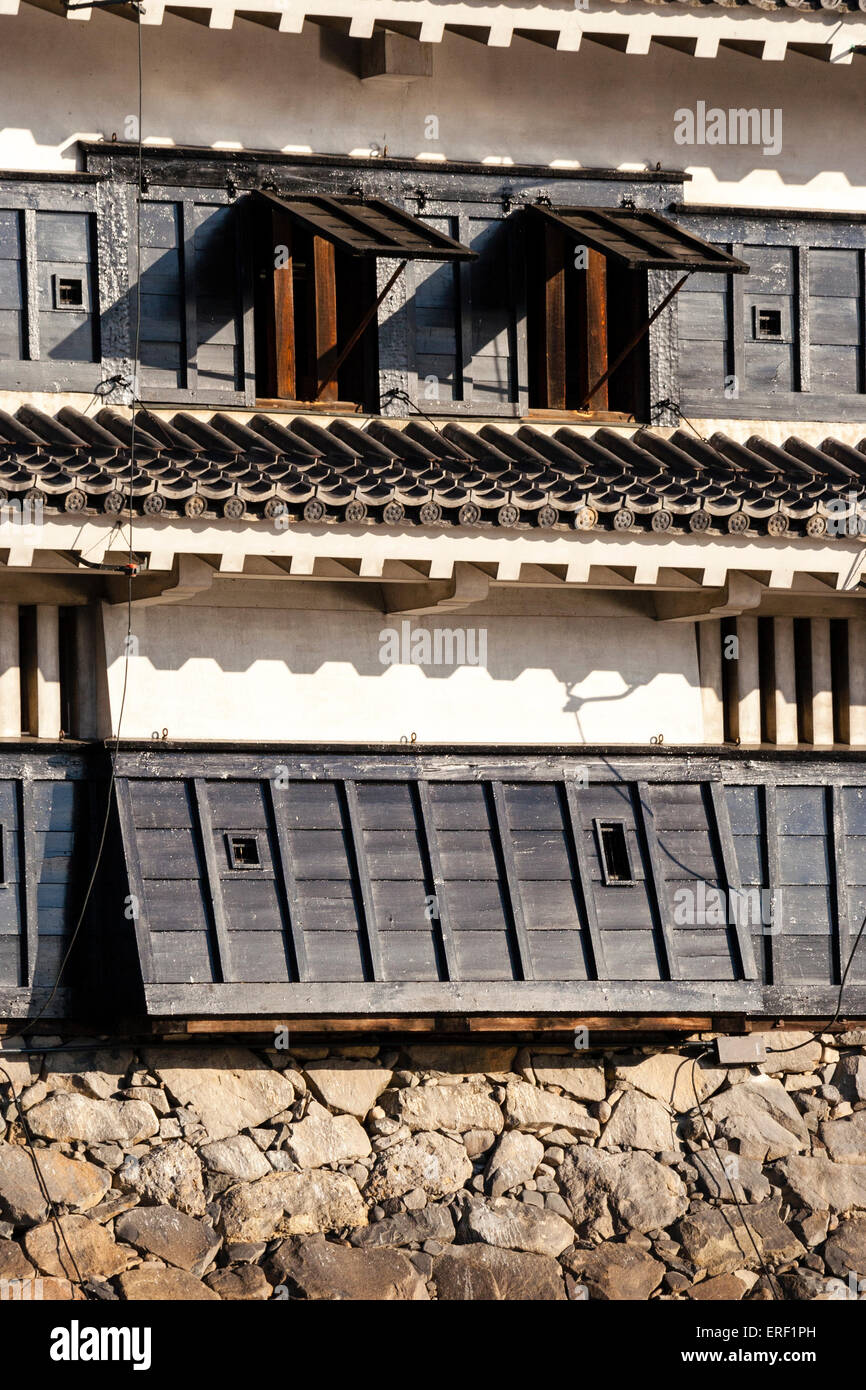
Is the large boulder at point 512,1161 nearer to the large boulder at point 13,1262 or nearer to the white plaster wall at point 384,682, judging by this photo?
the white plaster wall at point 384,682

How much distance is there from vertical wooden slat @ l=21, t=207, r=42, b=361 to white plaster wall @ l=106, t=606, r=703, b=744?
1937mm

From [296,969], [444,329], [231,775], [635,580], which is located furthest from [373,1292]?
[444,329]

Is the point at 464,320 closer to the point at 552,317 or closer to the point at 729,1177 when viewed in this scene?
the point at 552,317

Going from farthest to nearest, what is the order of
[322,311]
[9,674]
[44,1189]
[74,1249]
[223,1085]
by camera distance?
[322,311], [9,674], [223,1085], [44,1189], [74,1249]

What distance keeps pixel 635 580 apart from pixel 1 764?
4.05 meters

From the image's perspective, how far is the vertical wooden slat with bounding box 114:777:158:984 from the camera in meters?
14.7

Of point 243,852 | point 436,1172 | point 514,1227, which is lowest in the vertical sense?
point 514,1227

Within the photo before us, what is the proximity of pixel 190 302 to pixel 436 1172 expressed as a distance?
5848mm

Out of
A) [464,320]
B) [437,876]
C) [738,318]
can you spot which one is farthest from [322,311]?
[437,876]

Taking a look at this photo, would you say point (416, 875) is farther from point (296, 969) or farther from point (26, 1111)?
point (26, 1111)

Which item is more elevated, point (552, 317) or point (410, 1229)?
point (552, 317)

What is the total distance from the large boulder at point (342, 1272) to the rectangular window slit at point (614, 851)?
8.98 ft

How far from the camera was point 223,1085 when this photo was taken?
15.3 m

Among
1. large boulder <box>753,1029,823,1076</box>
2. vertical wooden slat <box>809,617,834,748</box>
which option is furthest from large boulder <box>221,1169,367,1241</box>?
vertical wooden slat <box>809,617,834,748</box>
